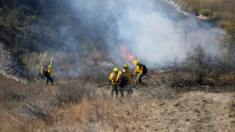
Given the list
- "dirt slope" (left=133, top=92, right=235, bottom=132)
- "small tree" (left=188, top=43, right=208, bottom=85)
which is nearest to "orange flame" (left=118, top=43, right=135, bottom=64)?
"small tree" (left=188, top=43, right=208, bottom=85)

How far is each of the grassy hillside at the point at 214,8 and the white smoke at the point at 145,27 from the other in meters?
2.14

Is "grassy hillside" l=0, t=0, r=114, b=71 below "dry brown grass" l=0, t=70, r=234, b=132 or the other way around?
the other way around

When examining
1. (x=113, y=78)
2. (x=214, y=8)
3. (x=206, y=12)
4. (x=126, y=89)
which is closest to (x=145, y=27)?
(x=206, y=12)

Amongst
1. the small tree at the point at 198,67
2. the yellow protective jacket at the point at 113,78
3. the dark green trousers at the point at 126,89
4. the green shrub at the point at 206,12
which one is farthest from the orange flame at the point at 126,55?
the green shrub at the point at 206,12

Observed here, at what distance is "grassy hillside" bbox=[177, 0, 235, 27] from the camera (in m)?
25.8

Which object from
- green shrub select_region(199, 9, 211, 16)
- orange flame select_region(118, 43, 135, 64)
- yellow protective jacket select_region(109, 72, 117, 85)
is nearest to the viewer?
yellow protective jacket select_region(109, 72, 117, 85)

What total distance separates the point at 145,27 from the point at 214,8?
42.1 feet

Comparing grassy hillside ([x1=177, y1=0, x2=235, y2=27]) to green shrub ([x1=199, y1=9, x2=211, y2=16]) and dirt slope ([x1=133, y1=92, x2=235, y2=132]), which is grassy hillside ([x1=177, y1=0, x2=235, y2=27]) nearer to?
green shrub ([x1=199, y1=9, x2=211, y2=16])

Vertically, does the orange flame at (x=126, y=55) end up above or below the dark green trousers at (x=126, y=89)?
above

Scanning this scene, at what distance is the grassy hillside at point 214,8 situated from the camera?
25844 mm

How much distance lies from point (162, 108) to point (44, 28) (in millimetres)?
21771

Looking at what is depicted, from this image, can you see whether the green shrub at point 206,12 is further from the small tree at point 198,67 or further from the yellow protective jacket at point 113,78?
the yellow protective jacket at point 113,78

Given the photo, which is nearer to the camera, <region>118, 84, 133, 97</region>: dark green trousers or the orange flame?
<region>118, 84, 133, 97</region>: dark green trousers

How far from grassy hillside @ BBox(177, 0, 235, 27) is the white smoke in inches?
84.3
